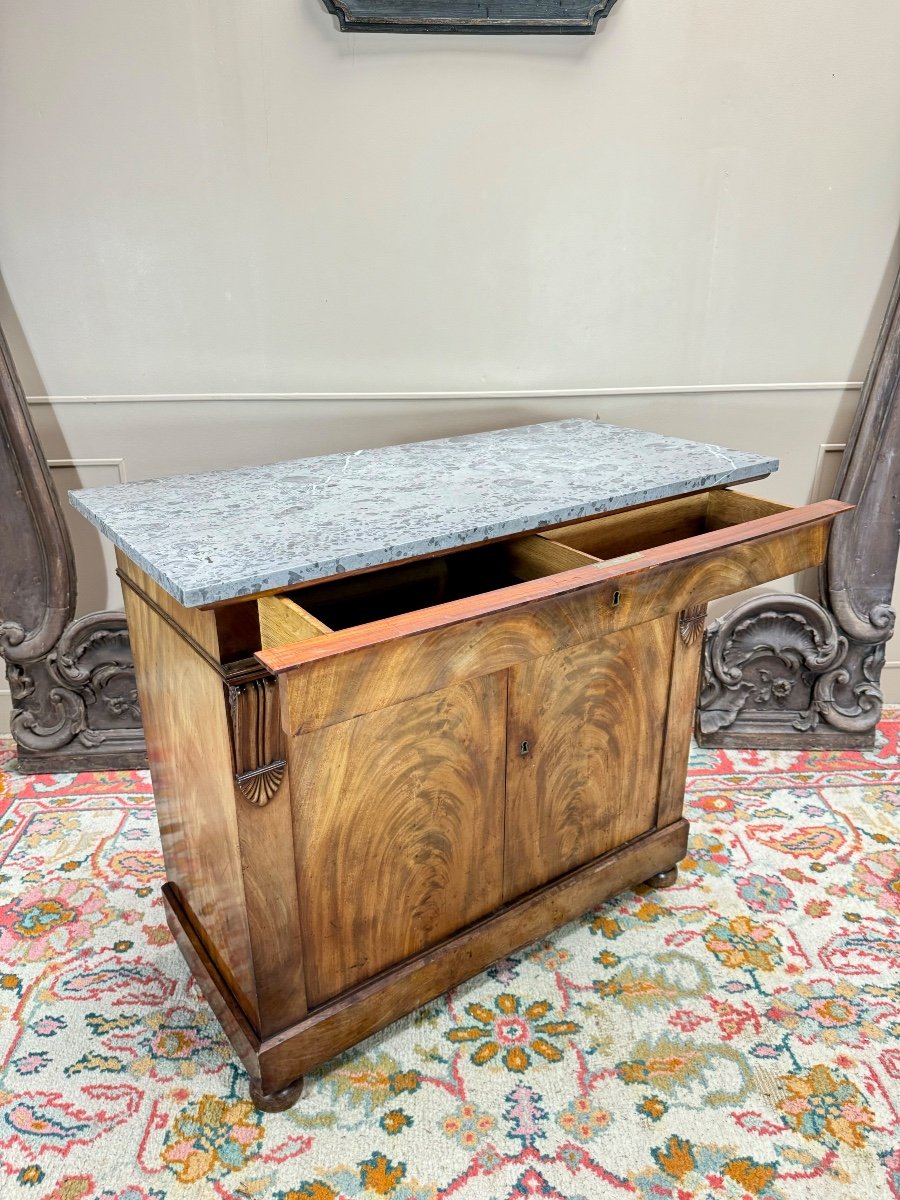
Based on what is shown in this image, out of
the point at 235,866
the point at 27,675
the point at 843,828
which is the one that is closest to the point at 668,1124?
the point at 235,866

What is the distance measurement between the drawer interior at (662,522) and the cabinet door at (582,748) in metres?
0.21

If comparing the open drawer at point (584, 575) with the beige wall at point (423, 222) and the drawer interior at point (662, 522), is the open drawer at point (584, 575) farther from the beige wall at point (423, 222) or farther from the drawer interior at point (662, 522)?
the beige wall at point (423, 222)

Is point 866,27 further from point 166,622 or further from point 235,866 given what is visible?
point 235,866

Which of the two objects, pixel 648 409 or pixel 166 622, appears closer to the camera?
pixel 166 622

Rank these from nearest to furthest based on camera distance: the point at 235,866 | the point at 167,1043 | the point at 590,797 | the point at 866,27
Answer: the point at 235,866, the point at 167,1043, the point at 590,797, the point at 866,27

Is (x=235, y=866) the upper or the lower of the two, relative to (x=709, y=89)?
lower

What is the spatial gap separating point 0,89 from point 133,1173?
2254mm

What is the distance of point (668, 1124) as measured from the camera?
1444 mm

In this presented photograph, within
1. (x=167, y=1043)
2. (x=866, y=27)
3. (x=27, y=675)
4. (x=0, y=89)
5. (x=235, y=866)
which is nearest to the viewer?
(x=235, y=866)

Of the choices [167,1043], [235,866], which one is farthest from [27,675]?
[235,866]

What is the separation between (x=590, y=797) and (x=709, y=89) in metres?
1.78

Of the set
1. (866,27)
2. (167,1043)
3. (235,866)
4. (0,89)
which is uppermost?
(866,27)

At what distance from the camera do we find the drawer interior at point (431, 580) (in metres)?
1.53

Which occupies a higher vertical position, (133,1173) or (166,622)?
(166,622)
